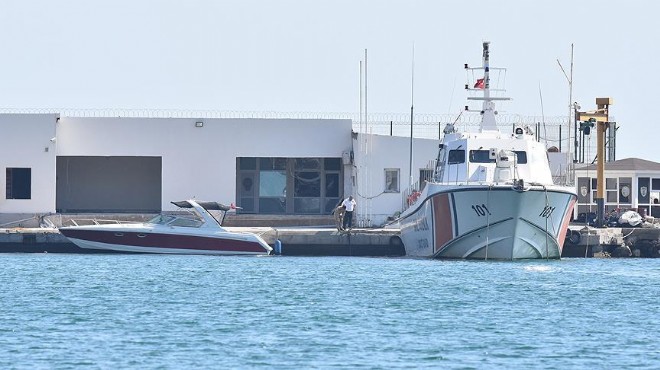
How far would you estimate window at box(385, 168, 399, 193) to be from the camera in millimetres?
58125

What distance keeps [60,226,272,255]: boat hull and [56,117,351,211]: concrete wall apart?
9532 mm

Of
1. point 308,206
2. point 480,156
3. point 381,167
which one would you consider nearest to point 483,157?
point 480,156

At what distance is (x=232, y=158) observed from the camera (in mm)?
59438

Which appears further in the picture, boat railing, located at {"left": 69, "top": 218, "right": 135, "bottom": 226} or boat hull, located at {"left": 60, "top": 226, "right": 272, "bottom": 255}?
boat railing, located at {"left": 69, "top": 218, "right": 135, "bottom": 226}

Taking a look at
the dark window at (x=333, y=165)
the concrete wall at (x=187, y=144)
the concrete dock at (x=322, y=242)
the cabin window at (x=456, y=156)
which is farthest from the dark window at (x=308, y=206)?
the cabin window at (x=456, y=156)

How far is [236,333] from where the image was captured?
96.9 feet

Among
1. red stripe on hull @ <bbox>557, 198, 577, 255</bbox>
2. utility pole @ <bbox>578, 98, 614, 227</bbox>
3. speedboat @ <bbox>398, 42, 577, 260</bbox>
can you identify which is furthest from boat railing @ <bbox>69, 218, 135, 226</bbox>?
utility pole @ <bbox>578, 98, 614, 227</bbox>

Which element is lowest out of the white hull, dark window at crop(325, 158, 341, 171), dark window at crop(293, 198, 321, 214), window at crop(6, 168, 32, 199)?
the white hull

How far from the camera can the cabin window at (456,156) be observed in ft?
153

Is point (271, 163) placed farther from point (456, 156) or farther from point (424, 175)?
point (456, 156)

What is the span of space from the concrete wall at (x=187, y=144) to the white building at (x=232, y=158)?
37mm

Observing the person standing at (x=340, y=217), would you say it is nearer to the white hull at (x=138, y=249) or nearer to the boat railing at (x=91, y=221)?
the white hull at (x=138, y=249)

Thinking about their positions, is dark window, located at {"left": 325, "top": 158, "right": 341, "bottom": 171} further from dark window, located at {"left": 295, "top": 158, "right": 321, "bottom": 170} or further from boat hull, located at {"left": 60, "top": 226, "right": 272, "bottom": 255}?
boat hull, located at {"left": 60, "top": 226, "right": 272, "bottom": 255}

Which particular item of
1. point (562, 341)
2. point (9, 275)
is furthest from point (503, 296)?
point (9, 275)
